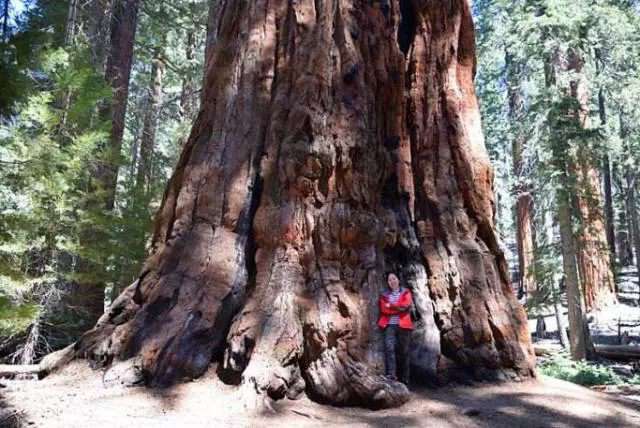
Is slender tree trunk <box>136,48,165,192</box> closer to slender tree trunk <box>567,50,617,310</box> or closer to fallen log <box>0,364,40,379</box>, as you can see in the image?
fallen log <box>0,364,40,379</box>

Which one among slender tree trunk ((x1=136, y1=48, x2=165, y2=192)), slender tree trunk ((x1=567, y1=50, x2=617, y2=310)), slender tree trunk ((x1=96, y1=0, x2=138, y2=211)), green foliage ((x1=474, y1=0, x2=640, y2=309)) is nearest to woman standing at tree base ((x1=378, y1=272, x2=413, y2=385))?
slender tree trunk ((x1=136, y1=48, x2=165, y2=192))

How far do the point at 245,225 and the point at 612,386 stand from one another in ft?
21.9

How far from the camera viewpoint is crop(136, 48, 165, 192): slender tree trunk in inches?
484

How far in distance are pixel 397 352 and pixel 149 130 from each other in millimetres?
12262

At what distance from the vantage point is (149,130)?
16047mm

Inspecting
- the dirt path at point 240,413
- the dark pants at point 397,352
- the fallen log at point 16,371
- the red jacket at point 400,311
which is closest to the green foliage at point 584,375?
the dirt path at point 240,413

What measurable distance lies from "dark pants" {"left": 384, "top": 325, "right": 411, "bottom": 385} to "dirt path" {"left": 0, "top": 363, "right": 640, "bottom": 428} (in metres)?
0.28

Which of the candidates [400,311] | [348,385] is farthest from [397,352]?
[348,385]

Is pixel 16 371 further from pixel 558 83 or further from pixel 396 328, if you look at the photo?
pixel 558 83

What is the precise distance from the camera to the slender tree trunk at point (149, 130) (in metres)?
12.3

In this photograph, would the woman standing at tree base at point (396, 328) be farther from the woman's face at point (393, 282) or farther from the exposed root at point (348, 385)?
the exposed root at point (348, 385)

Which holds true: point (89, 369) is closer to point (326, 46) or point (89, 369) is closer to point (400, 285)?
point (400, 285)

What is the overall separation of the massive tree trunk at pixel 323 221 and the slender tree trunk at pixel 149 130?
4845mm

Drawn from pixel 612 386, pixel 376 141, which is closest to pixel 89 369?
pixel 376 141
